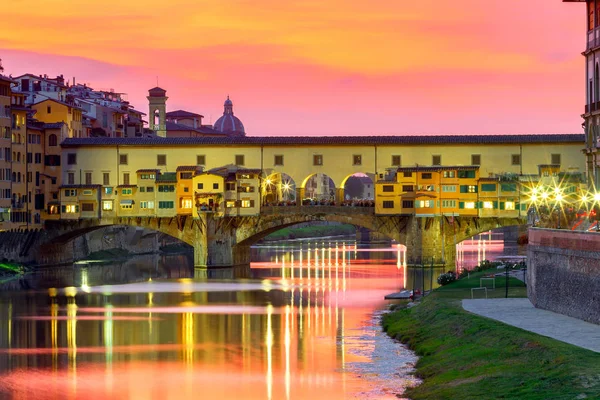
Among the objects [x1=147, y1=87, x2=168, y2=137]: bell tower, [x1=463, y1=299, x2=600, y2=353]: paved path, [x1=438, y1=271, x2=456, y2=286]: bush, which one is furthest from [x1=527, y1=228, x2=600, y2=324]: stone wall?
[x1=147, y1=87, x2=168, y2=137]: bell tower

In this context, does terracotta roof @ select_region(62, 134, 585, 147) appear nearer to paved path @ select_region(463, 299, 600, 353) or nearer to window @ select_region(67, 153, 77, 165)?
window @ select_region(67, 153, 77, 165)

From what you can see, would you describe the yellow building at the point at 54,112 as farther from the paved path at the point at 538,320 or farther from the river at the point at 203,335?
the paved path at the point at 538,320

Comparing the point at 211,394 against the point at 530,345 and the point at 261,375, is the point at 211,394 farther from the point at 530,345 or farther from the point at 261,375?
the point at 530,345

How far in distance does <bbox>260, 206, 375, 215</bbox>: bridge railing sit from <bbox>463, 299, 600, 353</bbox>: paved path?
4826 centimetres

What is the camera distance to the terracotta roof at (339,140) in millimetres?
106062

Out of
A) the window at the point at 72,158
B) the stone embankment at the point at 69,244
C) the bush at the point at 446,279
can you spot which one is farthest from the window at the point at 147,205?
the bush at the point at 446,279

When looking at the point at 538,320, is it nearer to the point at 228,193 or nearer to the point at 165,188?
the point at 228,193

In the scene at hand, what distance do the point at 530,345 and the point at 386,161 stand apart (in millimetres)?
70598

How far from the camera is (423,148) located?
355ft

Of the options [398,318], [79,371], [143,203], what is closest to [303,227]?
[143,203]

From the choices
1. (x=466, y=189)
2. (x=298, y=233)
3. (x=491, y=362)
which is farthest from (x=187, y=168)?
(x=298, y=233)

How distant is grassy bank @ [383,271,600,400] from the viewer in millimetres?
33375

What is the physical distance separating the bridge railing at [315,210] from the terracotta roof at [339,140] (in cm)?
614

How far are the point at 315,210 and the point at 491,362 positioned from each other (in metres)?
68.2
